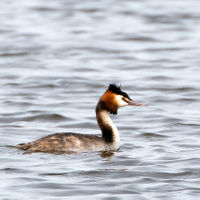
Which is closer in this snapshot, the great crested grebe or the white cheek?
the great crested grebe

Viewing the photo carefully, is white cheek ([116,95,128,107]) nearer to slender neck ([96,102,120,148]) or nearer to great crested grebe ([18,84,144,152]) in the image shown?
great crested grebe ([18,84,144,152])

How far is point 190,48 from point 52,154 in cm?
1218

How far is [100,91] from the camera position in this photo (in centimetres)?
1833

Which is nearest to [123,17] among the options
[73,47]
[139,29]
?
[139,29]

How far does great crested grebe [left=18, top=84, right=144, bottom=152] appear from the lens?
482 inches

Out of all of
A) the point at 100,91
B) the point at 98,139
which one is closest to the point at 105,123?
the point at 98,139

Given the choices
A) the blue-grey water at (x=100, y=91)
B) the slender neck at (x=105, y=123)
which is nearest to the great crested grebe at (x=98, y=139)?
the slender neck at (x=105, y=123)

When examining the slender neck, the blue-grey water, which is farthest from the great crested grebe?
the blue-grey water

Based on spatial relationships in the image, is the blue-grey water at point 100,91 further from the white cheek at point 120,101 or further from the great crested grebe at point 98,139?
the white cheek at point 120,101

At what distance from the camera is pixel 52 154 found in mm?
12250

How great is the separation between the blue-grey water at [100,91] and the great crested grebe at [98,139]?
155 millimetres

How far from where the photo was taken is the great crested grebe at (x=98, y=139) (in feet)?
40.1

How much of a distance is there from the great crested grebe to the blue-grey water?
155 millimetres

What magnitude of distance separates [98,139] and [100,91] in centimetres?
566
